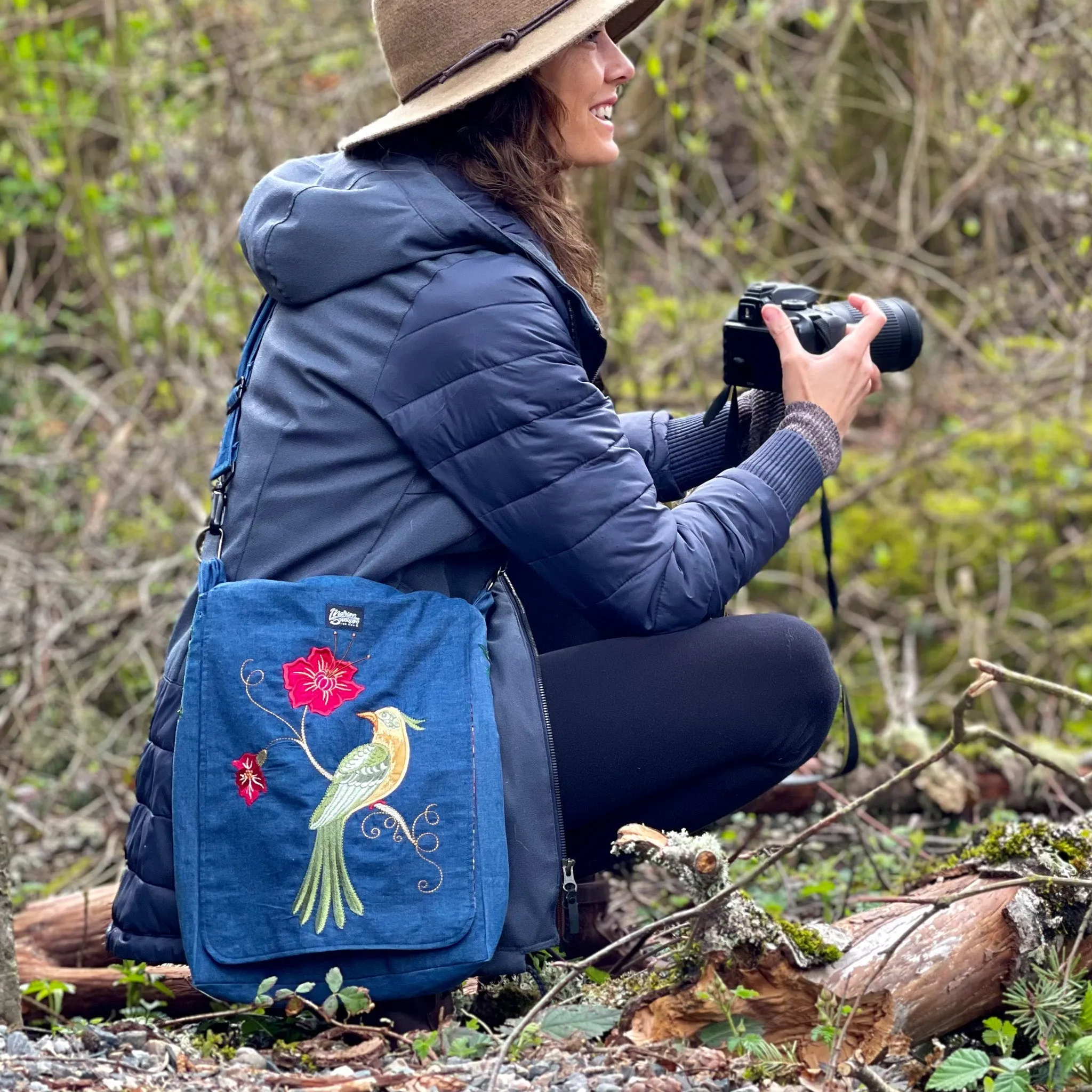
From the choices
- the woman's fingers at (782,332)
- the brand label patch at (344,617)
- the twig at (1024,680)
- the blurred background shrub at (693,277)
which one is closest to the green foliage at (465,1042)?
the brand label patch at (344,617)

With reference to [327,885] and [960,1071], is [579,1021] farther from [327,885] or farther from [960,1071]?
[960,1071]

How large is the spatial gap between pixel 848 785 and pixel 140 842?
1.66m

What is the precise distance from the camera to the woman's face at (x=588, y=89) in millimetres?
2262

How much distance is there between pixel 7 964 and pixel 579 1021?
Result: 86cm

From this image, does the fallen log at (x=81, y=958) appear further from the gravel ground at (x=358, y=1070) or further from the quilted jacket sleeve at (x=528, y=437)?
the quilted jacket sleeve at (x=528, y=437)

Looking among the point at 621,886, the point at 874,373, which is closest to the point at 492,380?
the point at 874,373

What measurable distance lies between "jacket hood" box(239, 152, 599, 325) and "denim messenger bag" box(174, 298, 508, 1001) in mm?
446

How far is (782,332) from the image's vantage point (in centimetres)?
233

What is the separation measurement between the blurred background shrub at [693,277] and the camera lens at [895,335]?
6.52 ft

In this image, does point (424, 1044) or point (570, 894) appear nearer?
point (424, 1044)

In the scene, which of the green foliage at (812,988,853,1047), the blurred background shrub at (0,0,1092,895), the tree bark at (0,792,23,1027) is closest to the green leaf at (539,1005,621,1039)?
the green foliage at (812,988,853,1047)

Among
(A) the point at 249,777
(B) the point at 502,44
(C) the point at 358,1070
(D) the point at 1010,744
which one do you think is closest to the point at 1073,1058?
(D) the point at 1010,744

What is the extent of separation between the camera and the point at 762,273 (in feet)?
17.2

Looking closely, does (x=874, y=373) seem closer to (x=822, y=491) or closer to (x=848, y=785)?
(x=822, y=491)
